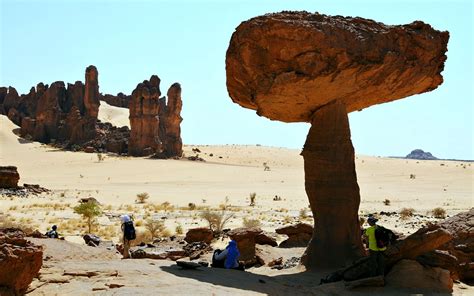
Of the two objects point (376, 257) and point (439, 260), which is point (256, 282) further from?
point (439, 260)

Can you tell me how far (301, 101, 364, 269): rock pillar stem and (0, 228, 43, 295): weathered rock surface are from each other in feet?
19.5

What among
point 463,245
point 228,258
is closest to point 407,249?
point 463,245

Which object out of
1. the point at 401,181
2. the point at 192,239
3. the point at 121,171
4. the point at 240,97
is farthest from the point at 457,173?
the point at 240,97

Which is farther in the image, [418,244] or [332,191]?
[332,191]

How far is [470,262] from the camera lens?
11055 millimetres

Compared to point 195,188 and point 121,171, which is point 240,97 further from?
point 121,171

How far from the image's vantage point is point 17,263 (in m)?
7.93

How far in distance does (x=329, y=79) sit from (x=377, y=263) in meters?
3.88

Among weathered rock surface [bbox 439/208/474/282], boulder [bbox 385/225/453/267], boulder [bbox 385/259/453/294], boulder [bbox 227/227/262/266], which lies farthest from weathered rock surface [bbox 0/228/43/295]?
weathered rock surface [bbox 439/208/474/282]

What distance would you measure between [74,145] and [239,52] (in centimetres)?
6443

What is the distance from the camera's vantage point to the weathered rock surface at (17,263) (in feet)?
25.6

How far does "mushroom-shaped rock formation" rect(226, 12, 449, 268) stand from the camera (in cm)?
1062

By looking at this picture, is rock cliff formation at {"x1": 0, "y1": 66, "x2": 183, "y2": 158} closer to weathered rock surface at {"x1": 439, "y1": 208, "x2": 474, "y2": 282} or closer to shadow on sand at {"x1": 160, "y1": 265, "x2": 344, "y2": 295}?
weathered rock surface at {"x1": 439, "y1": 208, "x2": 474, "y2": 282}

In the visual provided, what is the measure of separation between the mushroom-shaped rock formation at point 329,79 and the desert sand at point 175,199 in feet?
5.18
